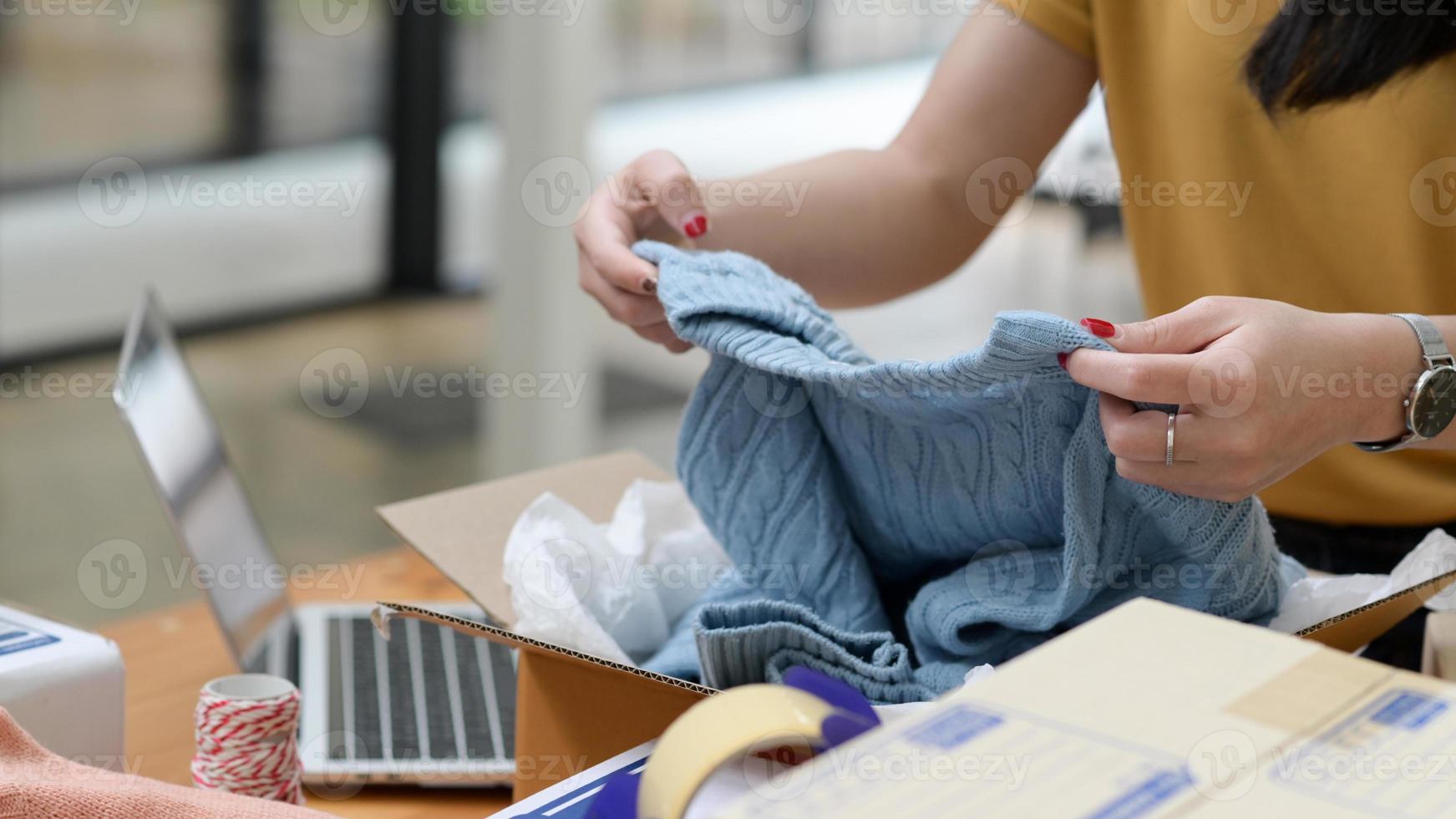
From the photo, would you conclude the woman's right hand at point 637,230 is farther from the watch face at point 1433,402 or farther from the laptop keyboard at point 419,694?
the watch face at point 1433,402

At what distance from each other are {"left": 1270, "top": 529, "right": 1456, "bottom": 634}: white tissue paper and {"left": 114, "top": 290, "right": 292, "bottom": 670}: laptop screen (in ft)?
1.90

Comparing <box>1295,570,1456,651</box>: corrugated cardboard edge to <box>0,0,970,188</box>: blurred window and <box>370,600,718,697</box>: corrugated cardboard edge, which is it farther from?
<box>0,0,970,188</box>: blurred window

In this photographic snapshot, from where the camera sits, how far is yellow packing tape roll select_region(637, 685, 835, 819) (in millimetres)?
367

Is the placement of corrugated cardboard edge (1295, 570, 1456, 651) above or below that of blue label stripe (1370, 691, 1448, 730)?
below

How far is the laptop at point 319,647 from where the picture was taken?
2.42ft

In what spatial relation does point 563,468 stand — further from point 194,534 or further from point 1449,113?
point 1449,113

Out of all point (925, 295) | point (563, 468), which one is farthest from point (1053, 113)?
point (925, 295)

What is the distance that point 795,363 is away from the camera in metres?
0.61

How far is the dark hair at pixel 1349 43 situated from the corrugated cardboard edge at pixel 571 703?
493 millimetres

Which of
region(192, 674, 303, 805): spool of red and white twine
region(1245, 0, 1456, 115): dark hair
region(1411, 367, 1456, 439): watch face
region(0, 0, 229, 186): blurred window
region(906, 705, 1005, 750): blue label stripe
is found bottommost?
region(192, 674, 303, 805): spool of red and white twine

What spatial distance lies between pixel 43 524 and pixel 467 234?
1.38 meters

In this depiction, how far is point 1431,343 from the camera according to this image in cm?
60

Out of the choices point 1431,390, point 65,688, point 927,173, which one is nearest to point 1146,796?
point 1431,390

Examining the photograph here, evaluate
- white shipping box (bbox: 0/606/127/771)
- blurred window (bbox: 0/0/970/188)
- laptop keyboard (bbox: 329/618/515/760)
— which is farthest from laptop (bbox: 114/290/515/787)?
blurred window (bbox: 0/0/970/188)
